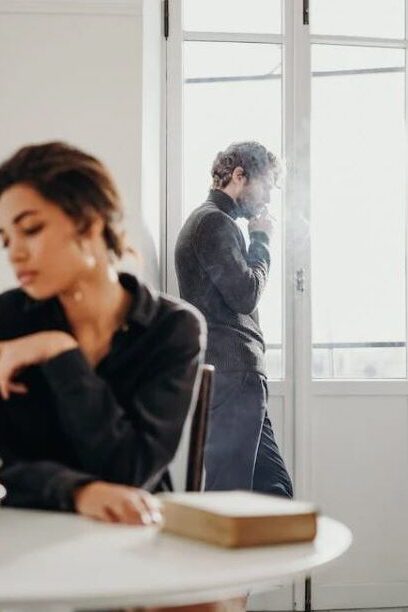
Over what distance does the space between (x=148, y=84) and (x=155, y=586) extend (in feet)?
4.98

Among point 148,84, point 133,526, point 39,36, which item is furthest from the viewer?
point 148,84

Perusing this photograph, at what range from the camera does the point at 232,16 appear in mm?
3299

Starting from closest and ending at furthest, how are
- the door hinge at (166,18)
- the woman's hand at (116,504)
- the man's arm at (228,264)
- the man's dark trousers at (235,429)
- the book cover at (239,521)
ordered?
the book cover at (239,521) → the woman's hand at (116,504) → the man's arm at (228,264) → the man's dark trousers at (235,429) → the door hinge at (166,18)

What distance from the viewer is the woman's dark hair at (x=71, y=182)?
53.6 inches

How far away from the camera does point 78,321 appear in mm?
1384

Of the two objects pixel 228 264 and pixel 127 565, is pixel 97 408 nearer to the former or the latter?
pixel 127 565

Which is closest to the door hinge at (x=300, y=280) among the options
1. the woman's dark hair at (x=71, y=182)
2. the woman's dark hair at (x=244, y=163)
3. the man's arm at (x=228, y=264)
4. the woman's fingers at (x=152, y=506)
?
the woman's dark hair at (x=244, y=163)

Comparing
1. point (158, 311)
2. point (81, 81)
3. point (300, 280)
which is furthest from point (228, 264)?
point (300, 280)

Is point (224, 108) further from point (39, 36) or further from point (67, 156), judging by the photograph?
point (67, 156)

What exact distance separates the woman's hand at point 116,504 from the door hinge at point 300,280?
2.00m

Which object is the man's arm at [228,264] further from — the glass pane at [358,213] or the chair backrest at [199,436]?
the glass pane at [358,213]

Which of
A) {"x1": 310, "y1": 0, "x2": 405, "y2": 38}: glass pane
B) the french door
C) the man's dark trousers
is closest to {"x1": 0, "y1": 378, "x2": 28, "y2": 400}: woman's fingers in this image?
the man's dark trousers

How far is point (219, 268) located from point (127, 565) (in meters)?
1.09

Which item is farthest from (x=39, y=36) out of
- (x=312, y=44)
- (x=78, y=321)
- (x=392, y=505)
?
(x=392, y=505)
